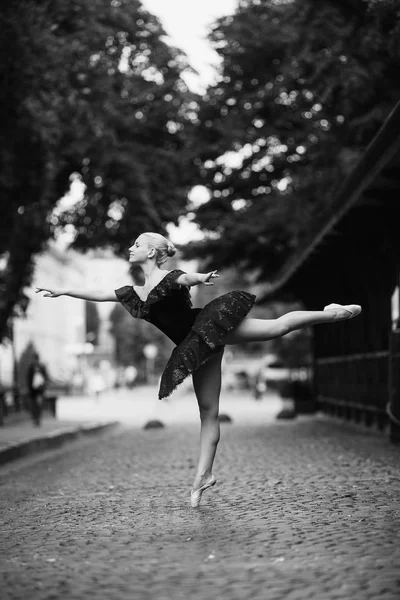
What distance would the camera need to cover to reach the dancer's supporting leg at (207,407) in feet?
26.4

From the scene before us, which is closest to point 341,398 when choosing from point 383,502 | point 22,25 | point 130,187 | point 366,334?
point 366,334

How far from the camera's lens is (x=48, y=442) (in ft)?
61.9

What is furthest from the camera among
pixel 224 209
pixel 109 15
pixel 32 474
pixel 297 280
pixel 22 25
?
pixel 224 209

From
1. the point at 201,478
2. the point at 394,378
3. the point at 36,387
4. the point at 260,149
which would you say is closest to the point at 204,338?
the point at 201,478

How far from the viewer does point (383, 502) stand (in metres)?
8.27

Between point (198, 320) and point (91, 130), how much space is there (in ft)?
51.0

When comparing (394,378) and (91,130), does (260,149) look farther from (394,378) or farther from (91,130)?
(394,378)

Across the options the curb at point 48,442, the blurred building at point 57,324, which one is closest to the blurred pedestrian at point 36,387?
the curb at point 48,442

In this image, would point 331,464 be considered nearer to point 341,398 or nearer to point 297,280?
point 341,398

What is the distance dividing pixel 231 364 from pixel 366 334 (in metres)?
80.1

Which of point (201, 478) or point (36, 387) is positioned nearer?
point (201, 478)

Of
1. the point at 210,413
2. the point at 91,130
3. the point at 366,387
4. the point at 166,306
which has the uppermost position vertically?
the point at 91,130

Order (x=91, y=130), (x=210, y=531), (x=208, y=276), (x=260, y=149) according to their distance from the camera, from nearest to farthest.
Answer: (x=210, y=531) → (x=208, y=276) → (x=91, y=130) → (x=260, y=149)

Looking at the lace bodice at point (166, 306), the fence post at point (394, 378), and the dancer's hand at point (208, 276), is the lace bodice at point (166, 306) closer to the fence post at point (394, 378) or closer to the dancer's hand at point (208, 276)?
the dancer's hand at point (208, 276)
